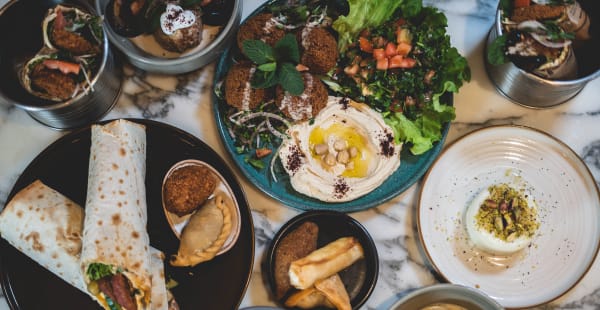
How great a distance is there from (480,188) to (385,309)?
85cm

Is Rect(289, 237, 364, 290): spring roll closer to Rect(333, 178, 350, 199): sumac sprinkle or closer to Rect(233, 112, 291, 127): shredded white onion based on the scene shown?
Rect(333, 178, 350, 199): sumac sprinkle

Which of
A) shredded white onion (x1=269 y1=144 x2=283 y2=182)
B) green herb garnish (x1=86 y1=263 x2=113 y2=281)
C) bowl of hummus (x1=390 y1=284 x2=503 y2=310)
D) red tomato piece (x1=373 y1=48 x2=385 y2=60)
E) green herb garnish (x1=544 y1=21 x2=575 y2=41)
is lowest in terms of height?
bowl of hummus (x1=390 y1=284 x2=503 y2=310)

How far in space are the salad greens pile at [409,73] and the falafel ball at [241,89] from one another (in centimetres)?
47

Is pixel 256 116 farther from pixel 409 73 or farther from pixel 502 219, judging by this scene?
pixel 502 219

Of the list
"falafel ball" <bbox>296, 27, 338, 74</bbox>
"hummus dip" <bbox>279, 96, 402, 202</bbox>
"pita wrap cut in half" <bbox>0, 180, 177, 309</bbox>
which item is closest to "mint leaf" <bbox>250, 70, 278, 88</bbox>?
"falafel ball" <bbox>296, 27, 338, 74</bbox>

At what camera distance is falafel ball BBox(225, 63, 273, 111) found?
302 cm

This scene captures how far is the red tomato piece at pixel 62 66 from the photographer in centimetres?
298

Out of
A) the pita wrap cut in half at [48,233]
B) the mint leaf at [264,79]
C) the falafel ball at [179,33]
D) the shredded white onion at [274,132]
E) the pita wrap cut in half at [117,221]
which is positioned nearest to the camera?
the pita wrap cut in half at [117,221]

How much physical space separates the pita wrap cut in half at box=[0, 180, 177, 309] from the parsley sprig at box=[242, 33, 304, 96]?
1.15 metres

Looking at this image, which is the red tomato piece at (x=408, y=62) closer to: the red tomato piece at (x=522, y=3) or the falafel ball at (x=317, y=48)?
the falafel ball at (x=317, y=48)

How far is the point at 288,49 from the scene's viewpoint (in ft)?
9.65

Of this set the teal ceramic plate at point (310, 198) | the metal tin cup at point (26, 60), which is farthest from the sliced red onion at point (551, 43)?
the metal tin cup at point (26, 60)

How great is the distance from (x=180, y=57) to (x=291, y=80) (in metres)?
0.63

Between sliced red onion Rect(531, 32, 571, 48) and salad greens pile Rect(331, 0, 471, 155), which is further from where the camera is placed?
salad greens pile Rect(331, 0, 471, 155)
